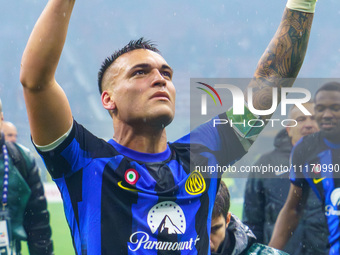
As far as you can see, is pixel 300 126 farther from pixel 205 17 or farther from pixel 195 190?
pixel 205 17

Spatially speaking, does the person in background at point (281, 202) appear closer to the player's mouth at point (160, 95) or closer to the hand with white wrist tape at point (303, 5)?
the hand with white wrist tape at point (303, 5)

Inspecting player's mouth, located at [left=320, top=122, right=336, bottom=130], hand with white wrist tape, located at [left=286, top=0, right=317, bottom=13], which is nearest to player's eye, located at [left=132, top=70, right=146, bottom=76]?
hand with white wrist tape, located at [left=286, top=0, right=317, bottom=13]

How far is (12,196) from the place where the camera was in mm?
4320

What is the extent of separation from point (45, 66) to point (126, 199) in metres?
0.65

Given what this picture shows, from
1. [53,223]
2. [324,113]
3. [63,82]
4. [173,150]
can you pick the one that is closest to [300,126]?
[324,113]

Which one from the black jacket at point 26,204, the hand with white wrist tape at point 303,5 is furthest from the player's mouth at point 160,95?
the black jacket at point 26,204

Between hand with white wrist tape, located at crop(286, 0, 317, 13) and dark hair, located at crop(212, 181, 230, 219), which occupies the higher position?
hand with white wrist tape, located at crop(286, 0, 317, 13)

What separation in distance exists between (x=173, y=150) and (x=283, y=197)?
2.44 meters

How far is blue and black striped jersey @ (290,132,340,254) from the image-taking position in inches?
153

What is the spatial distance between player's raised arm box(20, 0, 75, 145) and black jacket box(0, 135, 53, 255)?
97.0 inches

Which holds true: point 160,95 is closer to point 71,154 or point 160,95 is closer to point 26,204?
point 71,154

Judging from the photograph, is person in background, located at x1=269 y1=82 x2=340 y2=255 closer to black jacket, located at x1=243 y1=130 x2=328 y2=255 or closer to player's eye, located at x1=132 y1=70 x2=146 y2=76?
black jacket, located at x1=243 y1=130 x2=328 y2=255

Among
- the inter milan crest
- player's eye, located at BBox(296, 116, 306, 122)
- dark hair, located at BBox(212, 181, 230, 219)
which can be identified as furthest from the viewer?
player's eye, located at BBox(296, 116, 306, 122)

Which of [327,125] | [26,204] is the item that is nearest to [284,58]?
[327,125]
